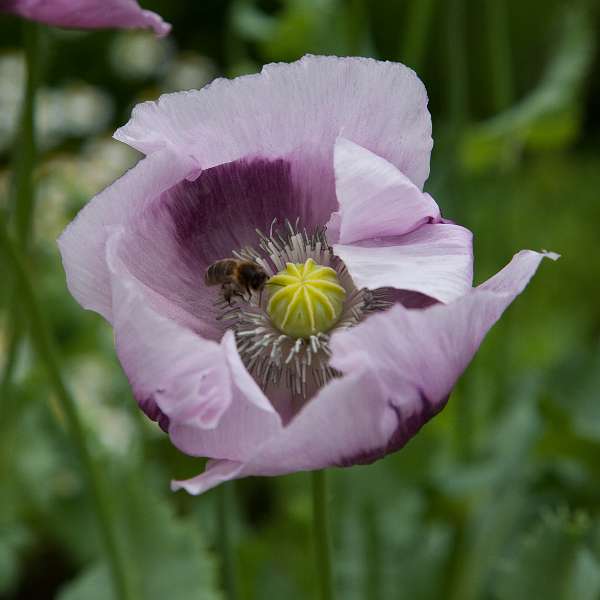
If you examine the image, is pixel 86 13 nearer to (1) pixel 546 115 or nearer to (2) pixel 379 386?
(2) pixel 379 386

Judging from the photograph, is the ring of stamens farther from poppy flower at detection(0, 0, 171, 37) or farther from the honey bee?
poppy flower at detection(0, 0, 171, 37)

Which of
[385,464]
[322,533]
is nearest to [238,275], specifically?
[322,533]

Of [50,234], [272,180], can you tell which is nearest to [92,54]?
[50,234]

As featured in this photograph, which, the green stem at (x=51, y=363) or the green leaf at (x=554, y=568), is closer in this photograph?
the green stem at (x=51, y=363)

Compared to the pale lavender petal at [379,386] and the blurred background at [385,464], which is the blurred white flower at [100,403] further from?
the pale lavender petal at [379,386]

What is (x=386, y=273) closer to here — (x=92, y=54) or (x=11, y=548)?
(x=11, y=548)

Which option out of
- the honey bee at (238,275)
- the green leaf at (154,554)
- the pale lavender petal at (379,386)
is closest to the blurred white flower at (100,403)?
the green leaf at (154,554)

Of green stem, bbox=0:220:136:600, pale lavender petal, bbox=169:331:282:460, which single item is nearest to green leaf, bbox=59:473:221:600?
green stem, bbox=0:220:136:600
